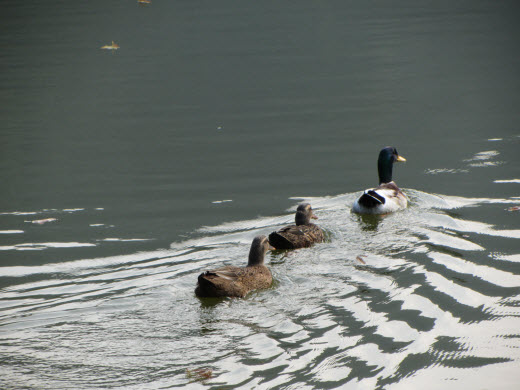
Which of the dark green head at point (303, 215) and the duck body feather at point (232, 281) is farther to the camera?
the dark green head at point (303, 215)

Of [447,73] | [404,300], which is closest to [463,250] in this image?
[404,300]

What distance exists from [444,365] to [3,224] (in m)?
7.68

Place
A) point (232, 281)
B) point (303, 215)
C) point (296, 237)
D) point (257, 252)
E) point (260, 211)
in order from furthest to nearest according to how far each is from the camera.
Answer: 1. point (260, 211)
2. point (303, 215)
3. point (296, 237)
4. point (257, 252)
5. point (232, 281)

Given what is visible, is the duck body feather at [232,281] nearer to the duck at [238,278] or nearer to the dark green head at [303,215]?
the duck at [238,278]

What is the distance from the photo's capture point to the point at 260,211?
12.1 meters

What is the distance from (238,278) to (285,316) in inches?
40.5

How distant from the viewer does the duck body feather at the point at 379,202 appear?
11891mm

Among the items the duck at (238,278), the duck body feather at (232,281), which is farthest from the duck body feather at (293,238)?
the duck body feather at (232,281)

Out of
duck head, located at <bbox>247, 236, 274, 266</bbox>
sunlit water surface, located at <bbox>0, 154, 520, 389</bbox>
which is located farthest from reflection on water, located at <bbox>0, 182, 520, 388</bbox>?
duck head, located at <bbox>247, 236, 274, 266</bbox>

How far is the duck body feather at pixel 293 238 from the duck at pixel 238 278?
0.83m

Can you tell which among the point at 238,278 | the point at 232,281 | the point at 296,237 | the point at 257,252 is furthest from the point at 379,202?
the point at 232,281

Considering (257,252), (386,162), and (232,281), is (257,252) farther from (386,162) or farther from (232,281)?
(386,162)

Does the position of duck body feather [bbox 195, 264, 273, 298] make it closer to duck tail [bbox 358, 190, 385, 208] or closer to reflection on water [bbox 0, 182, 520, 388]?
reflection on water [bbox 0, 182, 520, 388]

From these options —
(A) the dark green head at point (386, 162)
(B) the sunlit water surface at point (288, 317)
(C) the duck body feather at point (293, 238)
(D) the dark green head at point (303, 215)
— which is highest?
(A) the dark green head at point (386, 162)
